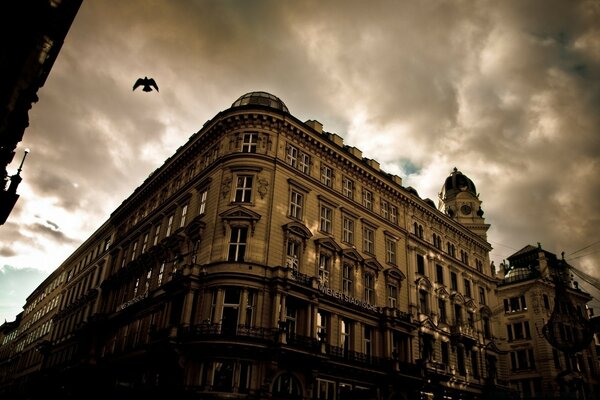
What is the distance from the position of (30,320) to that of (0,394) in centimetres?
1218

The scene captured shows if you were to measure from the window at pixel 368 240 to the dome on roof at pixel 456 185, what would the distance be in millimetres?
33033

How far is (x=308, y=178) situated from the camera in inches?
1457

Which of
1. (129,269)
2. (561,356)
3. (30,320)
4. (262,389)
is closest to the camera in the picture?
(262,389)

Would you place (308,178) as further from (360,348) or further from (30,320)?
(30,320)

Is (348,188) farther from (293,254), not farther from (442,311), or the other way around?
(442,311)

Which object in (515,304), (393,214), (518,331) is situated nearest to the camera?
(393,214)

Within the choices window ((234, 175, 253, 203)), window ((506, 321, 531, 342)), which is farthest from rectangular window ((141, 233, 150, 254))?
window ((506, 321, 531, 342))

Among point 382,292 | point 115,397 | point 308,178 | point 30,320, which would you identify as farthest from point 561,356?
point 30,320

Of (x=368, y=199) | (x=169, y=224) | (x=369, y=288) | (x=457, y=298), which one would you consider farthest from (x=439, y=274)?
(x=169, y=224)

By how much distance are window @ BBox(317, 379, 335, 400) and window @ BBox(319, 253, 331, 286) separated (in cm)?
689

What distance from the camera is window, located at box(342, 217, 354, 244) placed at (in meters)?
38.5

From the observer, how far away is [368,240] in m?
40.6

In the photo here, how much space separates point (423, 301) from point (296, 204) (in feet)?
56.1

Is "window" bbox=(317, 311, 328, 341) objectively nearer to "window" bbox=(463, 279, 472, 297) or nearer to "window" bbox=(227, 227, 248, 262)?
"window" bbox=(227, 227, 248, 262)
